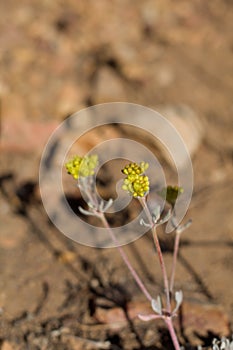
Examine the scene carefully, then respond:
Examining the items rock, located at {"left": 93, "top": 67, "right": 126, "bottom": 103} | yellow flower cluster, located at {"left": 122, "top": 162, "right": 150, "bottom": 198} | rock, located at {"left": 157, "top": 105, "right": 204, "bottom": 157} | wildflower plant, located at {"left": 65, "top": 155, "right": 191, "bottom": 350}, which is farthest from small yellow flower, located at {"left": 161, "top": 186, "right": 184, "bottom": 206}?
rock, located at {"left": 93, "top": 67, "right": 126, "bottom": 103}

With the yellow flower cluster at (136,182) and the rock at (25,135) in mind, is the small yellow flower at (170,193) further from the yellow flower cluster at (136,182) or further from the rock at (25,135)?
the rock at (25,135)

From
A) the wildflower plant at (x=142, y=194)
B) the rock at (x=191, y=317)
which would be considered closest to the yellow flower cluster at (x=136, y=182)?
the wildflower plant at (x=142, y=194)

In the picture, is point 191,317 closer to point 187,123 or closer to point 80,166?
point 80,166

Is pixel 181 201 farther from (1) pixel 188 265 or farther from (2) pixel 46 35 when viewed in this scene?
(2) pixel 46 35

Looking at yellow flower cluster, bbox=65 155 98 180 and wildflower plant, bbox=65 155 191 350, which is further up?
yellow flower cluster, bbox=65 155 98 180

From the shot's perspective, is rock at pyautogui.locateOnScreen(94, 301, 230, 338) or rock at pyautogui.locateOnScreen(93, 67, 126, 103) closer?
rock at pyautogui.locateOnScreen(94, 301, 230, 338)

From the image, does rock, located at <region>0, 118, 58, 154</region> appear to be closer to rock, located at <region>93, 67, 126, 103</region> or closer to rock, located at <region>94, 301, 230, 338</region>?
Answer: rock, located at <region>93, 67, 126, 103</region>

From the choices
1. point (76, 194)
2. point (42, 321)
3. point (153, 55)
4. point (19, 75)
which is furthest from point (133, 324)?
point (153, 55)

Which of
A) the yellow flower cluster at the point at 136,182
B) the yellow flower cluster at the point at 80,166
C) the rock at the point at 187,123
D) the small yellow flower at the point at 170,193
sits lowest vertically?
the yellow flower cluster at the point at 136,182

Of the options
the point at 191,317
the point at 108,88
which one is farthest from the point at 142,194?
the point at 108,88
